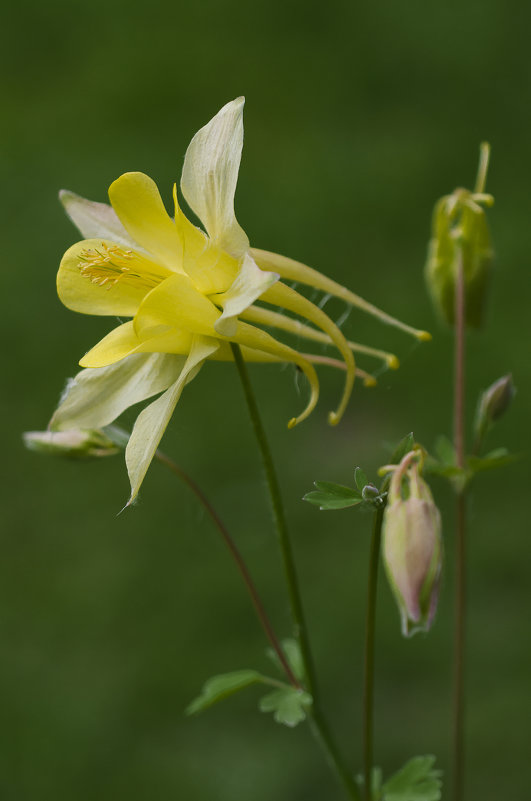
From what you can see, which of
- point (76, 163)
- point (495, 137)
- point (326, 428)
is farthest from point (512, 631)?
point (76, 163)

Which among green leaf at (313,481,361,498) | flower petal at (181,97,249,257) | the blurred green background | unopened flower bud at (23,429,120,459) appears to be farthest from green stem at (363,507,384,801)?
the blurred green background

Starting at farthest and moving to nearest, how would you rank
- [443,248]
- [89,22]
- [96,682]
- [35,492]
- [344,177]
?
[89,22], [344,177], [35,492], [96,682], [443,248]

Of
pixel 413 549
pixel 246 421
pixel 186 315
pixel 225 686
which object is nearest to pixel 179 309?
pixel 186 315

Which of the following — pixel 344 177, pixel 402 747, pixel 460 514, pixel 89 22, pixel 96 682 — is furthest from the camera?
pixel 89 22

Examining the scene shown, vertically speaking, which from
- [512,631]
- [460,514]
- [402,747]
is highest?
[460,514]

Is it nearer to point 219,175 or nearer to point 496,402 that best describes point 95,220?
point 219,175

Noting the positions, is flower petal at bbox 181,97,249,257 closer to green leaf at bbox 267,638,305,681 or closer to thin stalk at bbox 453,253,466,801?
thin stalk at bbox 453,253,466,801

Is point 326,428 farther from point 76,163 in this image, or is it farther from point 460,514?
point 460,514

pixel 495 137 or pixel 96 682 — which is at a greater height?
pixel 495 137
